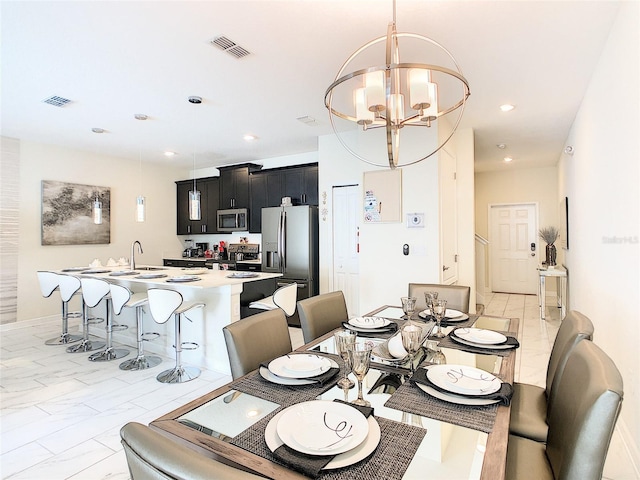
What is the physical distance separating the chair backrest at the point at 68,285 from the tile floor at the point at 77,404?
0.66 meters

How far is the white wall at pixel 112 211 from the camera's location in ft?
17.1

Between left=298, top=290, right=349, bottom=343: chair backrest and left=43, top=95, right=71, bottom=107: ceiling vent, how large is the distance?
336cm

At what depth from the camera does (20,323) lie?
5125mm

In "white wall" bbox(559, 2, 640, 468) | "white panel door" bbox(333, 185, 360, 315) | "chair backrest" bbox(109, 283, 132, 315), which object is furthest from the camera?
"white panel door" bbox(333, 185, 360, 315)

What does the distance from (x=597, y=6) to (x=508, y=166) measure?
554cm

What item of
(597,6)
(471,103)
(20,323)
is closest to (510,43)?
(597,6)

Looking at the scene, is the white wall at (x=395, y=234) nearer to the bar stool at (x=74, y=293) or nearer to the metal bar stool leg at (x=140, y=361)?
the metal bar stool leg at (x=140, y=361)

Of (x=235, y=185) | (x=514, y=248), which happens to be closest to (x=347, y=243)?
(x=235, y=185)

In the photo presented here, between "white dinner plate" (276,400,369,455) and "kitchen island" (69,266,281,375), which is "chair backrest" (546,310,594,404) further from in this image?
"kitchen island" (69,266,281,375)

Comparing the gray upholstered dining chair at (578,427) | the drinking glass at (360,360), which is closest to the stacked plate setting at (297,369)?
the drinking glass at (360,360)

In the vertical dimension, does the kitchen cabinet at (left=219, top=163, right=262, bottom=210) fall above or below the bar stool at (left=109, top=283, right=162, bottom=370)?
above

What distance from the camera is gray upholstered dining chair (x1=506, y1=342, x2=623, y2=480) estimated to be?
0.93 m

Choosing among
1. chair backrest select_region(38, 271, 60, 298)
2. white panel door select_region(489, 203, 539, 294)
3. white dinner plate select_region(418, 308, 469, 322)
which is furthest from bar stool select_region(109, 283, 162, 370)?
white panel door select_region(489, 203, 539, 294)

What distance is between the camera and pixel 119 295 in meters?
3.56
